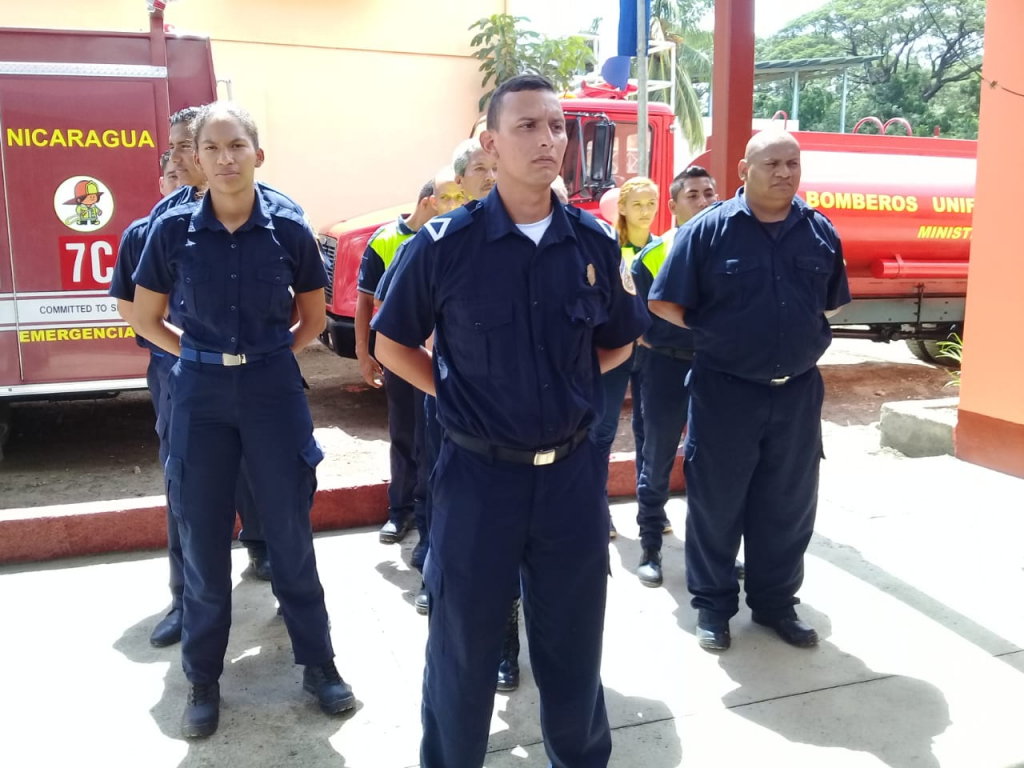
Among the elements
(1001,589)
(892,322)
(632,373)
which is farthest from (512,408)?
(892,322)

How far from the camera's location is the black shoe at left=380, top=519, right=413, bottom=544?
15.1 feet

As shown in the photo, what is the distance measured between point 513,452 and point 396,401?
2.50m

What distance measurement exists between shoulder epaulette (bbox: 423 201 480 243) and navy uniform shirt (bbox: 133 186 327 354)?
887mm

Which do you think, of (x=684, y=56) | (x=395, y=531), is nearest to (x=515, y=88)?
(x=395, y=531)

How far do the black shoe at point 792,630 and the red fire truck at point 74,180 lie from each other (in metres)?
4.46

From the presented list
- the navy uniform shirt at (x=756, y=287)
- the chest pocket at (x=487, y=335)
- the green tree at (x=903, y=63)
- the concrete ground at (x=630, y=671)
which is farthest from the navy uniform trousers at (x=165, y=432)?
the green tree at (x=903, y=63)

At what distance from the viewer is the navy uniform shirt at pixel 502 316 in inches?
87.9

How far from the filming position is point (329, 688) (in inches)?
121

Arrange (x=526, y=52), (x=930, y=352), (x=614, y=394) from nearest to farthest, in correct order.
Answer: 1. (x=614, y=394)
2. (x=930, y=352)
3. (x=526, y=52)

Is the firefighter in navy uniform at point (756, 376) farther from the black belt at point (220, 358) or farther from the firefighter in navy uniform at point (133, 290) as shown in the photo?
the firefighter in navy uniform at point (133, 290)

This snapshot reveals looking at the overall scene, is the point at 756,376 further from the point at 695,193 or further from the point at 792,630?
the point at 695,193

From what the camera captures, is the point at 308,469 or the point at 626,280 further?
the point at 308,469

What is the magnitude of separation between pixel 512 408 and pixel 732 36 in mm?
3304

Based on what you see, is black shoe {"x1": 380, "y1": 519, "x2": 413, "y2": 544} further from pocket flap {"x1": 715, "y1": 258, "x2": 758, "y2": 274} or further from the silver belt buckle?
the silver belt buckle
